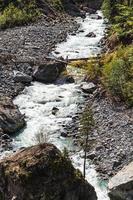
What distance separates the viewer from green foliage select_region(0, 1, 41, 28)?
7131 cm

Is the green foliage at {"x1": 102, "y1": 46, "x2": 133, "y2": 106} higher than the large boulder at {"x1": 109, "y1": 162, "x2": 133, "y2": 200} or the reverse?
the reverse

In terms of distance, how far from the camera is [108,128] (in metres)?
33.9

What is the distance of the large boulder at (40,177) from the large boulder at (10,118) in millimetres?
12910

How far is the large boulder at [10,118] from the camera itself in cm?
3375

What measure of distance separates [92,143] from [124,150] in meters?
2.68

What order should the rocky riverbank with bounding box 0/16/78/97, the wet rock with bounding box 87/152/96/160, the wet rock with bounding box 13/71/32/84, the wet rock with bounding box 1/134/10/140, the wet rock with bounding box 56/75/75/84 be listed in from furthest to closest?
the wet rock with bounding box 56/75/75/84, the wet rock with bounding box 13/71/32/84, the rocky riverbank with bounding box 0/16/78/97, the wet rock with bounding box 1/134/10/140, the wet rock with bounding box 87/152/96/160

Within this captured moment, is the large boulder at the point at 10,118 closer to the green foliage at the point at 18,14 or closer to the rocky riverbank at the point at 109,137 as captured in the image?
the rocky riverbank at the point at 109,137

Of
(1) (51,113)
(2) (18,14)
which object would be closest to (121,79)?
(1) (51,113)

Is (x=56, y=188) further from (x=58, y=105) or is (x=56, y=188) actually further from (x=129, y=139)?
(x=58, y=105)

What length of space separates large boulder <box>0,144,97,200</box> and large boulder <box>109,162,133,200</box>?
2903 millimetres

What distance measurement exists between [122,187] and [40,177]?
524cm

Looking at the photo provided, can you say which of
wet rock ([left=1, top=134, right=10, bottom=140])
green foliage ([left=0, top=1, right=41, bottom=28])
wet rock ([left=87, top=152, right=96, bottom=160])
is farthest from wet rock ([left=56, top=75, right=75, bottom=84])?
green foliage ([left=0, top=1, right=41, bottom=28])

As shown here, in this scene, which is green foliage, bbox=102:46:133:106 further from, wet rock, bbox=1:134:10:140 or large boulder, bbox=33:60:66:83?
wet rock, bbox=1:134:10:140

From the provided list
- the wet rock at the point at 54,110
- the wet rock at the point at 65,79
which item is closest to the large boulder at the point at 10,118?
the wet rock at the point at 54,110
